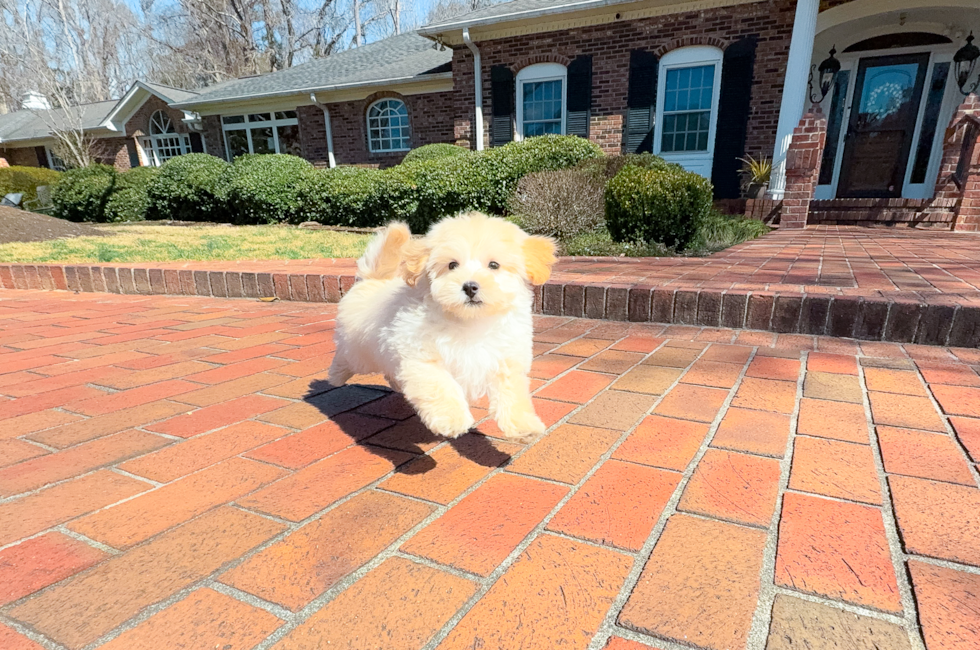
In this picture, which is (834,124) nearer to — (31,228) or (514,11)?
(514,11)

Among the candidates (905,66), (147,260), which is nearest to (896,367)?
(147,260)

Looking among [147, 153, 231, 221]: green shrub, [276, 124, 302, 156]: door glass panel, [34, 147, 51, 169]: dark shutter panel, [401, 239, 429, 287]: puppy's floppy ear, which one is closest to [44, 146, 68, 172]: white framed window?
[34, 147, 51, 169]: dark shutter panel

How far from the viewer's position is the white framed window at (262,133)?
64.5 ft

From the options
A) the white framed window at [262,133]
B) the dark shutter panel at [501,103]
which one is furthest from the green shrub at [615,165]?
the white framed window at [262,133]

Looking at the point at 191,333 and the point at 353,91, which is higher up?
the point at 353,91

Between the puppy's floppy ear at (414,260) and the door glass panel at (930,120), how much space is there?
14.1 m

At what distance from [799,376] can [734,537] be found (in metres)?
1.62

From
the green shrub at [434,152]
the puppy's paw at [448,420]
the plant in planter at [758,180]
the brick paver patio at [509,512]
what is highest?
the green shrub at [434,152]

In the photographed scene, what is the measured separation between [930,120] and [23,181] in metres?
28.9

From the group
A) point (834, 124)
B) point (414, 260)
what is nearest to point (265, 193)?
point (414, 260)

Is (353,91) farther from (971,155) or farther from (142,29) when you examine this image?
(142,29)

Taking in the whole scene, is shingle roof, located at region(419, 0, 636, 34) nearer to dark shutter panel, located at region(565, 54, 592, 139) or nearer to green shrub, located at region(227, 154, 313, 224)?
dark shutter panel, located at region(565, 54, 592, 139)

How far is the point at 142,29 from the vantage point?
122ft

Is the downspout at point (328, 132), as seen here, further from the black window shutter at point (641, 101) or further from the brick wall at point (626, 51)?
the black window shutter at point (641, 101)
